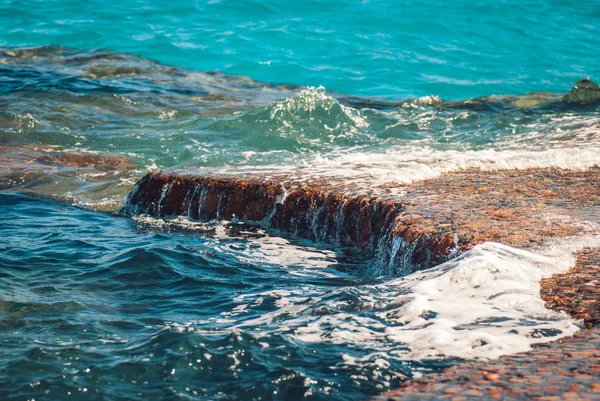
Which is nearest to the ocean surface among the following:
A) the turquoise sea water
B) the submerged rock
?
the turquoise sea water

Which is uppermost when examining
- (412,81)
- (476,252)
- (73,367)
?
(412,81)

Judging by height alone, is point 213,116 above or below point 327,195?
above

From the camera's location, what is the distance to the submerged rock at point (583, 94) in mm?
11922

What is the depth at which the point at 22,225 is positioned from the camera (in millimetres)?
6121

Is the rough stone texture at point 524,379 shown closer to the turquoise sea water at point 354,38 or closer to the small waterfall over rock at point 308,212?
the small waterfall over rock at point 308,212

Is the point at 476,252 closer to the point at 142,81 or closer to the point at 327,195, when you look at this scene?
the point at 327,195

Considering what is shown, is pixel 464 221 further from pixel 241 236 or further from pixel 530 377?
pixel 530 377

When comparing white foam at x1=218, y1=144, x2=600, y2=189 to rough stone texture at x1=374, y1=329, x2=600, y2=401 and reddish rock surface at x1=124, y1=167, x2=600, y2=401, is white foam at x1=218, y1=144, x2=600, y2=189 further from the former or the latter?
rough stone texture at x1=374, y1=329, x2=600, y2=401

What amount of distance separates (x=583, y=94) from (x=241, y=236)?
26.2ft

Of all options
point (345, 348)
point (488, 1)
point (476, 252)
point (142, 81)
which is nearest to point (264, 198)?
point (476, 252)

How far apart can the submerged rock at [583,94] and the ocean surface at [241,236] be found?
1.19 ft

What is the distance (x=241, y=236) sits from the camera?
585cm

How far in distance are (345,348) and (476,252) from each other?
1.16 meters

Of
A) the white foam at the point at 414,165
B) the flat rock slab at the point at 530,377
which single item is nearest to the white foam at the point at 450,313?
the flat rock slab at the point at 530,377
